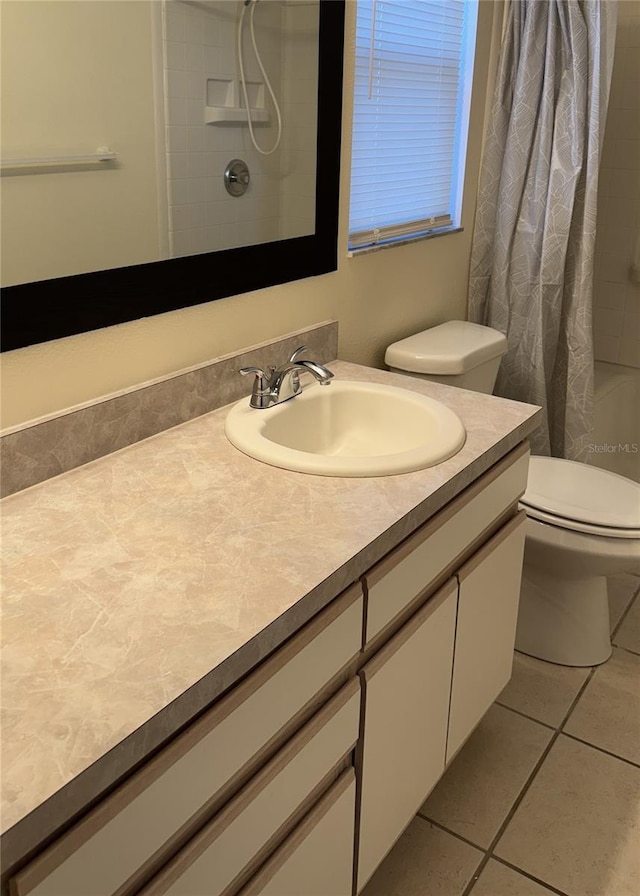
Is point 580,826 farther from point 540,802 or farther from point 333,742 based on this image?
point 333,742

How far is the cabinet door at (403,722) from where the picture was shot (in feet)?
4.16

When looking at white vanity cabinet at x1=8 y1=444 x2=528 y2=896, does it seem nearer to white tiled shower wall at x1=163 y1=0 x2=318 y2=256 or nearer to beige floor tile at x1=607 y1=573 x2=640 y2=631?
white tiled shower wall at x1=163 y1=0 x2=318 y2=256

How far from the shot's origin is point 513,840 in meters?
1.67

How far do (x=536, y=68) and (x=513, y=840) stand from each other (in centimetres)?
195

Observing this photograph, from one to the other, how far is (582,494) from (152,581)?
1.43 meters

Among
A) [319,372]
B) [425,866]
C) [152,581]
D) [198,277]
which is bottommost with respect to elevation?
[425,866]

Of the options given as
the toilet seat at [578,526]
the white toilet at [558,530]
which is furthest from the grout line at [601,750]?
the toilet seat at [578,526]

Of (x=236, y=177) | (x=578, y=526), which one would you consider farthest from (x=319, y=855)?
(x=236, y=177)

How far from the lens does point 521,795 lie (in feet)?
5.85

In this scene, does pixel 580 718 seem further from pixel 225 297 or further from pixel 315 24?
pixel 315 24

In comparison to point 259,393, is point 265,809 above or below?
below

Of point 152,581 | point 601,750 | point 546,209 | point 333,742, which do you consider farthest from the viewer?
point 546,209

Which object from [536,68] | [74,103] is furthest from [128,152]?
[536,68]

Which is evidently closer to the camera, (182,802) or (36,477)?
(182,802)
